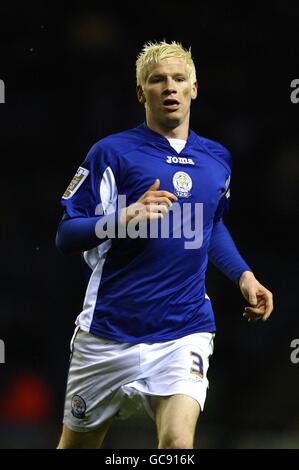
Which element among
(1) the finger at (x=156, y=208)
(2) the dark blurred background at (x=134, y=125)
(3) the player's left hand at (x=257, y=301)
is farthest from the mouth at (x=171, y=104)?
(2) the dark blurred background at (x=134, y=125)

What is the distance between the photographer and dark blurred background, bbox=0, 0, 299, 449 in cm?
606

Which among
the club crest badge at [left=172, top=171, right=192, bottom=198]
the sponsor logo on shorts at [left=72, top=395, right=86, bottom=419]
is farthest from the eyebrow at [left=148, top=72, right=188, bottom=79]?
the sponsor logo on shorts at [left=72, top=395, right=86, bottom=419]

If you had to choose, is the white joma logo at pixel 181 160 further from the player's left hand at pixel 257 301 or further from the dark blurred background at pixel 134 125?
the dark blurred background at pixel 134 125

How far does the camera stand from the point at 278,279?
624 cm

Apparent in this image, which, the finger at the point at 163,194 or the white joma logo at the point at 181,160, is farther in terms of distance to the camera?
the white joma logo at the point at 181,160

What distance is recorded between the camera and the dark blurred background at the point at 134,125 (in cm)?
606

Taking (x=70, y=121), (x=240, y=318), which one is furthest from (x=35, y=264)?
(x=240, y=318)

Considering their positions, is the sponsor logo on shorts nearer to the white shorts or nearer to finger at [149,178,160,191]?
the white shorts

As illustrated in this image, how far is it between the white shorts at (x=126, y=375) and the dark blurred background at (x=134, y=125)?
69.2 inches

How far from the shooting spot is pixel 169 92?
167 inches

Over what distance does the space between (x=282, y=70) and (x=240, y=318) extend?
1487 millimetres
